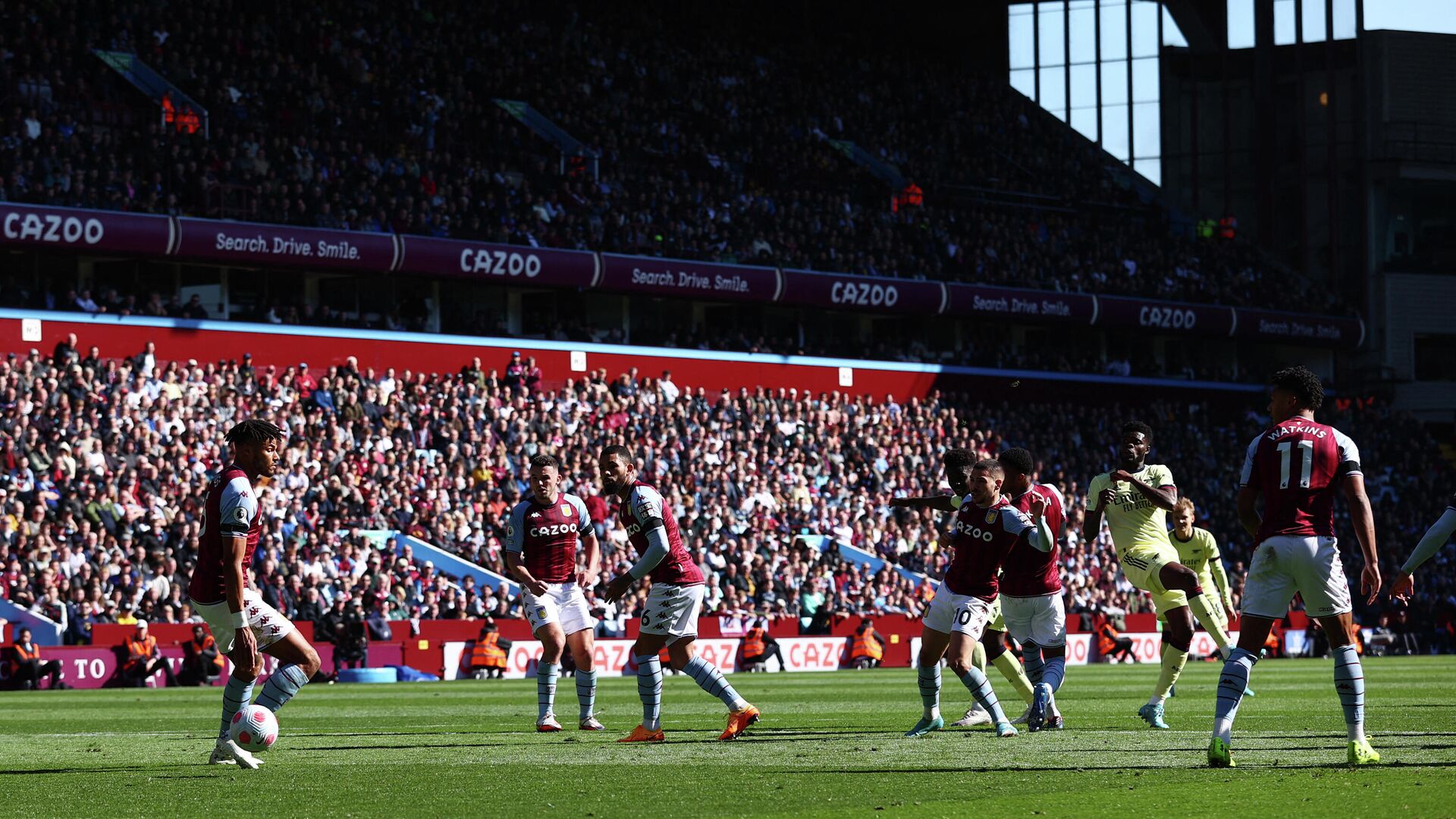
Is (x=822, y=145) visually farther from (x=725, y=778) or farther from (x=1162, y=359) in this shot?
(x=725, y=778)

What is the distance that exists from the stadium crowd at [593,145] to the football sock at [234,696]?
30028mm

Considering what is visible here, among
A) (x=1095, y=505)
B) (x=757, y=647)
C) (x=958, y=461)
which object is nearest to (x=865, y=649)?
(x=757, y=647)

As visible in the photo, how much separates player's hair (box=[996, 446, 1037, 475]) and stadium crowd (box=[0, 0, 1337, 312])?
30.4 meters

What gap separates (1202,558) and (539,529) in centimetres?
777

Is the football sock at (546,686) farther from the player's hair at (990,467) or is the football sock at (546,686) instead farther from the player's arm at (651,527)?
the player's hair at (990,467)

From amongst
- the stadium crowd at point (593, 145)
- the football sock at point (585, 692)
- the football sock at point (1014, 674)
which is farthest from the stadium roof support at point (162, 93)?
the football sock at point (1014, 674)

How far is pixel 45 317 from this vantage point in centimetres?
3962

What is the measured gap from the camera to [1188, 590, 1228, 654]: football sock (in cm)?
1794

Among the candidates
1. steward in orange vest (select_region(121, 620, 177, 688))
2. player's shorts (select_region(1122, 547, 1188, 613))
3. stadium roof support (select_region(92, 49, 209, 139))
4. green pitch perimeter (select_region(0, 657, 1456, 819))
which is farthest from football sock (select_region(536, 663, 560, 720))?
stadium roof support (select_region(92, 49, 209, 139))

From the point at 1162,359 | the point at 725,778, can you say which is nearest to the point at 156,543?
the point at 725,778

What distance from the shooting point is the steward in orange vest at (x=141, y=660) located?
29.0 meters

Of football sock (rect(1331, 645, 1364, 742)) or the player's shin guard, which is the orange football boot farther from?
football sock (rect(1331, 645, 1364, 742))

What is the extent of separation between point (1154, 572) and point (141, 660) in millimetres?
17442

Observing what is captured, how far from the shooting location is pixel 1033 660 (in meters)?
15.5
